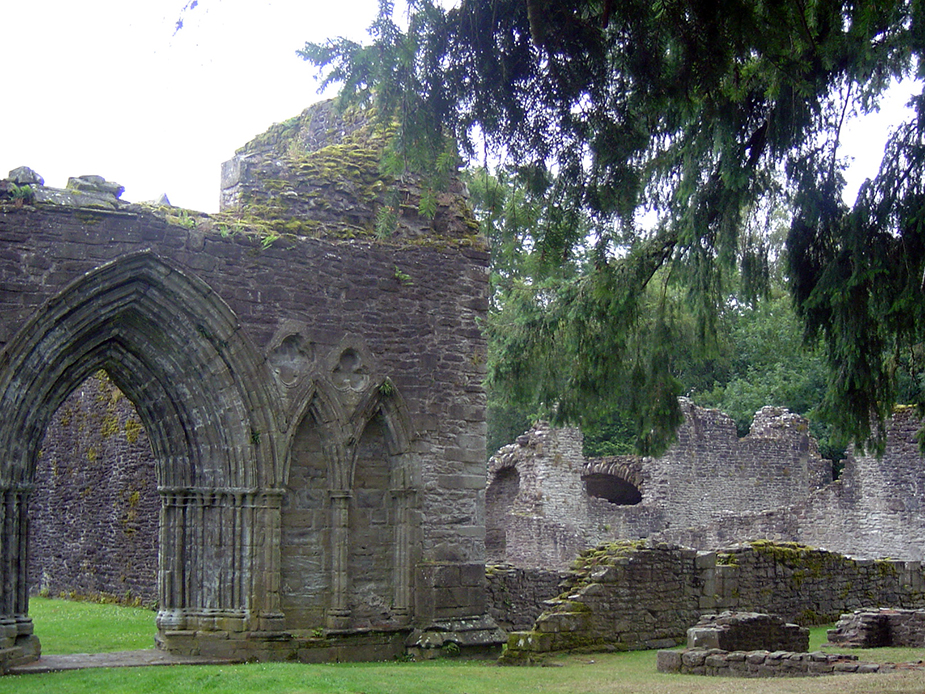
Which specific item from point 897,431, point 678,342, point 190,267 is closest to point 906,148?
point 678,342

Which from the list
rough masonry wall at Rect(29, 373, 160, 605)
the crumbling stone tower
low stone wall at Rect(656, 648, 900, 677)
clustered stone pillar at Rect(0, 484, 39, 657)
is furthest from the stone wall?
clustered stone pillar at Rect(0, 484, 39, 657)

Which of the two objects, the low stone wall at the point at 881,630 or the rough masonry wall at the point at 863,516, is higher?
the rough masonry wall at the point at 863,516

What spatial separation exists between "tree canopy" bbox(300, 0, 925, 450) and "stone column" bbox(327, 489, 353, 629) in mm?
3042

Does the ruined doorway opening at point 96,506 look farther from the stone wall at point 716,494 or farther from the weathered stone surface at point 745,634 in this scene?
the weathered stone surface at point 745,634

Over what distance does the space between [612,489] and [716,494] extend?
3.63 m

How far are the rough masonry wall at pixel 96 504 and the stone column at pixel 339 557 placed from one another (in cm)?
637

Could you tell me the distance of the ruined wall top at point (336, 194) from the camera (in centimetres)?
1123

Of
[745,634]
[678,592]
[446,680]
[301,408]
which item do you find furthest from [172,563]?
[678,592]

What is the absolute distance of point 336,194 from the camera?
11.5 metres

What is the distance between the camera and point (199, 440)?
10734 mm

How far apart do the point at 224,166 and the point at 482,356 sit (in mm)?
3078

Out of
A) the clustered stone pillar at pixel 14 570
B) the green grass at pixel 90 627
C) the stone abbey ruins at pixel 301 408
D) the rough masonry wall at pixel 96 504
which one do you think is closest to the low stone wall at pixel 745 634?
the stone abbey ruins at pixel 301 408

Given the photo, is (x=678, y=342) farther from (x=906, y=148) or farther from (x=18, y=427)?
(x=18, y=427)

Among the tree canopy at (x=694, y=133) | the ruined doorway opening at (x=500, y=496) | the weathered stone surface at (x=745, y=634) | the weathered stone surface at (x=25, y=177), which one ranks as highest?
the weathered stone surface at (x=25, y=177)
